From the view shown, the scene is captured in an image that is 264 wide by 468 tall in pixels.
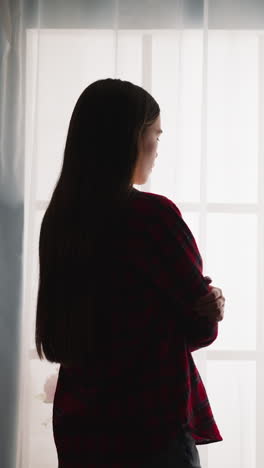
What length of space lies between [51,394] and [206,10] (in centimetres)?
147

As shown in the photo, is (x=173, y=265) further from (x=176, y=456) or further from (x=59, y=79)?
(x=59, y=79)

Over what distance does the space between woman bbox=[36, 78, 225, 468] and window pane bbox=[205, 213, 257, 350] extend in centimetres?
79

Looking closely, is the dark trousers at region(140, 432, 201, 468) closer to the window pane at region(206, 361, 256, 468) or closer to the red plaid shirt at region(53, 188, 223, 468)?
the red plaid shirt at region(53, 188, 223, 468)

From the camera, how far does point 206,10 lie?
1.60m

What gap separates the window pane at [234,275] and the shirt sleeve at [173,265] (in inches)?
32.1

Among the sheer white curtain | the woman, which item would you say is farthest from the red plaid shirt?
the sheer white curtain

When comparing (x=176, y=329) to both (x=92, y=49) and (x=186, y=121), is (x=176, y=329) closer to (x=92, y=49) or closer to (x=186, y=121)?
(x=186, y=121)

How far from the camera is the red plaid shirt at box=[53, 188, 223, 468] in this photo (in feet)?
2.48

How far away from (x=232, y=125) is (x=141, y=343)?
107cm

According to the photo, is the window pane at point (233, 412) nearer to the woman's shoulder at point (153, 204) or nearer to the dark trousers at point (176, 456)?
the dark trousers at point (176, 456)

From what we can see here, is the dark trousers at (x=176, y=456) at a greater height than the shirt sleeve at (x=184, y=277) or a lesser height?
lesser

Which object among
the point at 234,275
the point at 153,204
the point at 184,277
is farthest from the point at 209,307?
the point at 234,275

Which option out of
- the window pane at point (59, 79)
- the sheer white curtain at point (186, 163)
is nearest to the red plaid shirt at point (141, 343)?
the sheer white curtain at point (186, 163)

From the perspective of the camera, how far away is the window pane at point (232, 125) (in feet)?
5.23
